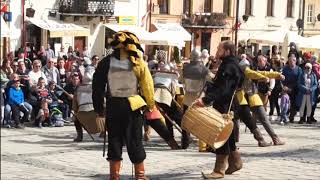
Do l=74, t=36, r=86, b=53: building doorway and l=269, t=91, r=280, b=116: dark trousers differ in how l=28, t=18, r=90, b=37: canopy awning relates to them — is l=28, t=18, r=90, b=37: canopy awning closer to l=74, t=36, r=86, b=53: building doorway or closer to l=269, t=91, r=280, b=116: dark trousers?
l=74, t=36, r=86, b=53: building doorway

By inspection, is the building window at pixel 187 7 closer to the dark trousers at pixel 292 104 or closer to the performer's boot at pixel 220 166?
the dark trousers at pixel 292 104

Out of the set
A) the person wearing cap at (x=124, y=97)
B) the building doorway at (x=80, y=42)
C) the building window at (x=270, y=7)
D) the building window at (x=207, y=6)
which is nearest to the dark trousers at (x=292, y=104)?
the person wearing cap at (x=124, y=97)

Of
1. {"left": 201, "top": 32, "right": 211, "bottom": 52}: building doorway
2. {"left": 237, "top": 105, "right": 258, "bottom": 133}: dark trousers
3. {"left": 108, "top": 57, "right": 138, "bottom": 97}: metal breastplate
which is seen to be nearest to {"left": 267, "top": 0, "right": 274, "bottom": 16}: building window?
{"left": 201, "top": 32, "right": 211, "bottom": 52}: building doorway

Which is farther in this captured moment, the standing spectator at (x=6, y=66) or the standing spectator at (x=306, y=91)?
the standing spectator at (x=306, y=91)

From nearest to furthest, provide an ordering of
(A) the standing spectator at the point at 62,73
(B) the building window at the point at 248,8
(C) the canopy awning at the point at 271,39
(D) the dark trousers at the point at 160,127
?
1. (D) the dark trousers at the point at 160,127
2. (A) the standing spectator at the point at 62,73
3. (C) the canopy awning at the point at 271,39
4. (B) the building window at the point at 248,8

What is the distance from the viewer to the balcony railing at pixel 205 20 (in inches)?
1565

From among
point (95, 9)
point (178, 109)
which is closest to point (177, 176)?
point (178, 109)

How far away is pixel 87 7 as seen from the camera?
107 ft

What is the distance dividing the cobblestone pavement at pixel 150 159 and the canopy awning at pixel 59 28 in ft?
52.5

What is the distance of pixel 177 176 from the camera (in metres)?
8.90

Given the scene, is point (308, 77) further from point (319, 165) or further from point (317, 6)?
point (317, 6)

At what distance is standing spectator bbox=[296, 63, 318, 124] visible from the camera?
16.9 meters

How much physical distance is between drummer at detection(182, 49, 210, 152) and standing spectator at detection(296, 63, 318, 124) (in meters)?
6.11

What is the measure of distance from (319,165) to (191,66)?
257 centimetres
